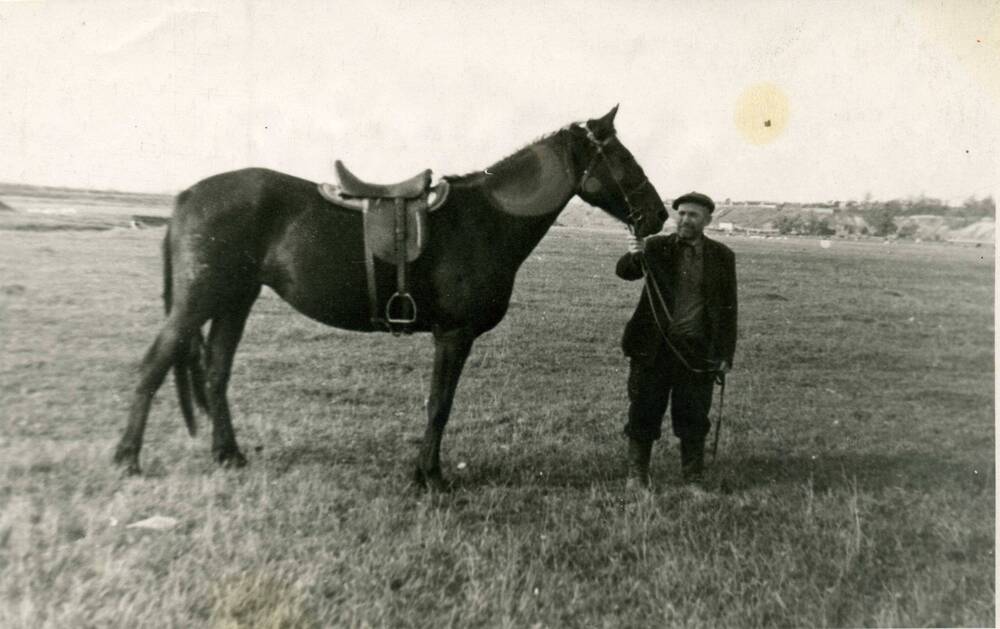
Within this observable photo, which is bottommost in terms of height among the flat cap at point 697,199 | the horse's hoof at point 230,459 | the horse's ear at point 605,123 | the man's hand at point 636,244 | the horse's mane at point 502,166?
the horse's hoof at point 230,459

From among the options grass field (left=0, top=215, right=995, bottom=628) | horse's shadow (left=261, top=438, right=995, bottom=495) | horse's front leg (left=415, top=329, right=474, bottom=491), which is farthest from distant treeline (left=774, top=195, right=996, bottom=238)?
horse's front leg (left=415, top=329, right=474, bottom=491)

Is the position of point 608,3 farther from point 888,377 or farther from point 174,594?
point 888,377

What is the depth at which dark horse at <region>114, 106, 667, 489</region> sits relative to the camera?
3191 mm

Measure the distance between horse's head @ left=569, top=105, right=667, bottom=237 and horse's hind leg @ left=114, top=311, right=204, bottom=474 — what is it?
2.24m

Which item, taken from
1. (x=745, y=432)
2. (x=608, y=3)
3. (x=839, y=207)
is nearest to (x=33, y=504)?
(x=608, y=3)

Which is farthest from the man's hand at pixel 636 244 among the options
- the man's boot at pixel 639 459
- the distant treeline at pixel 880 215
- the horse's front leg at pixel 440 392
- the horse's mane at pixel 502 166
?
the distant treeline at pixel 880 215

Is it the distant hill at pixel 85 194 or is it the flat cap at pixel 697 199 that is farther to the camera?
the flat cap at pixel 697 199

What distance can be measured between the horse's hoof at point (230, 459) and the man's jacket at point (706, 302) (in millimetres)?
2312

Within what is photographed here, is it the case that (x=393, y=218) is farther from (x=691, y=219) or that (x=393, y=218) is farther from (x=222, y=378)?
(x=691, y=219)

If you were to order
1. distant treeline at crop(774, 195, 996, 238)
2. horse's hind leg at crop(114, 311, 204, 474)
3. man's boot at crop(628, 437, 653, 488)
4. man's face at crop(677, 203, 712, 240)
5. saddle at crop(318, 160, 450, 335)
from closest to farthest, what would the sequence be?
horse's hind leg at crop(114, 311, 204, 474) < saddle at crop(318, 160, 450, 335) < man's face at crop(677, 203, 712, 240) < man's boot at crop(628, 437, 653, 488) < distant treeline at crop(774, 195, 996, 238)

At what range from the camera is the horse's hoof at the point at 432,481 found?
3348 mm

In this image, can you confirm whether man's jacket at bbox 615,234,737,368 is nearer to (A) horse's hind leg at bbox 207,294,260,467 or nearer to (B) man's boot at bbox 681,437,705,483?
(B) man's boot at bbox 681,437,705,483

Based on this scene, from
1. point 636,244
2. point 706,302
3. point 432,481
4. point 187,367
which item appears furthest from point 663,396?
point 187,367

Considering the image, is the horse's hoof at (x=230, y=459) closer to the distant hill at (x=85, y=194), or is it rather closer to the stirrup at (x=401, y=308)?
the stirrup at (x=401, y=308)
